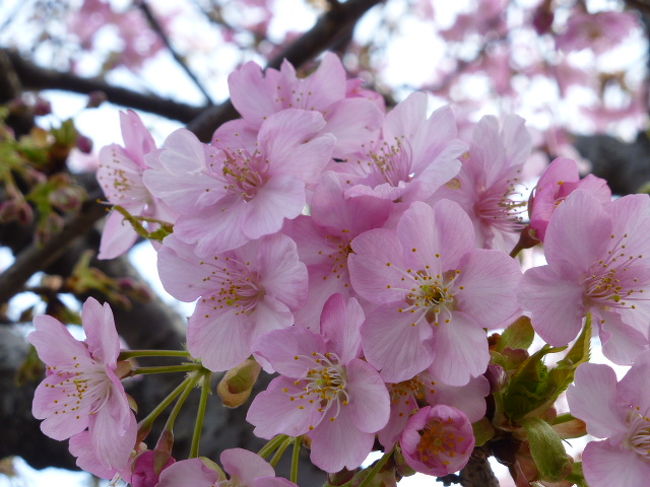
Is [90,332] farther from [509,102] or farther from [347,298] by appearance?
[509,102]

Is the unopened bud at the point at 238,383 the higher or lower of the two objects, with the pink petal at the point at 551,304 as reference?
lower

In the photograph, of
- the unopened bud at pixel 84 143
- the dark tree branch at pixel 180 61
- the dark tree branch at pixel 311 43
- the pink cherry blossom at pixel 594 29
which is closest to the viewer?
the dark tree branch at pixel 311 43

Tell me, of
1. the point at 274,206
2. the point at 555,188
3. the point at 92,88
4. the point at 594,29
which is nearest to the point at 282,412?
the point at 274,206

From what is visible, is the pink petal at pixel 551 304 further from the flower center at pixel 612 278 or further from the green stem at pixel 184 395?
the green stem at pixel 184 395

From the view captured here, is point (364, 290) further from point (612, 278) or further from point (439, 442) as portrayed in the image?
point (612, 278)

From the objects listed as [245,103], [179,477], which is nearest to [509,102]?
[245,103]

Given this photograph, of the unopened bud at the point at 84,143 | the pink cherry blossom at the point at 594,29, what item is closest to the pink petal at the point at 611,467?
the unopened bud at the point at 84,143
